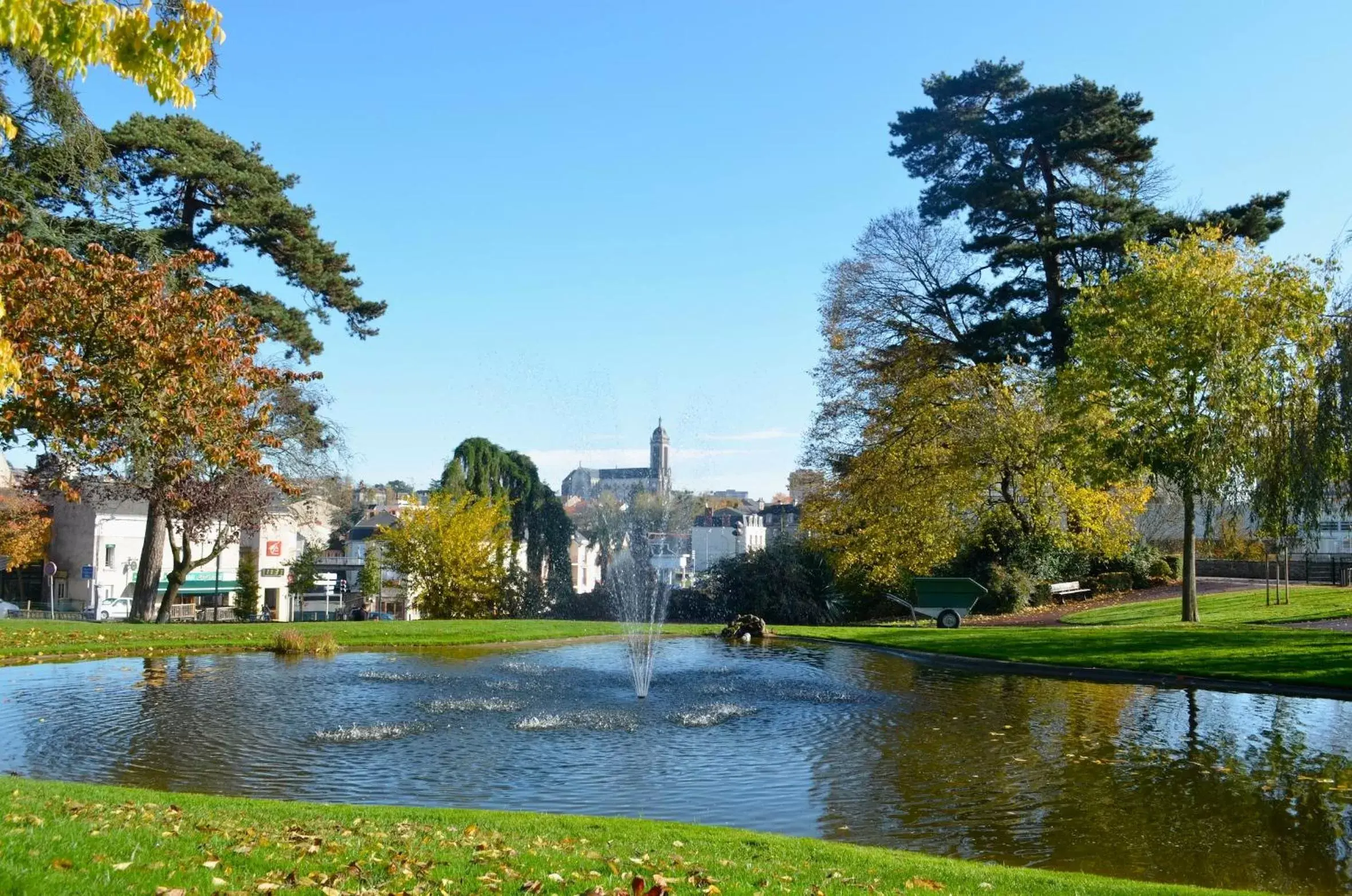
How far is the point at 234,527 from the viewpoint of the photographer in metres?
36.7

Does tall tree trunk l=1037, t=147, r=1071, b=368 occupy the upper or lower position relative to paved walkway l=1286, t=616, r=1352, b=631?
upper

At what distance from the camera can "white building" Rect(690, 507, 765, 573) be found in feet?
364

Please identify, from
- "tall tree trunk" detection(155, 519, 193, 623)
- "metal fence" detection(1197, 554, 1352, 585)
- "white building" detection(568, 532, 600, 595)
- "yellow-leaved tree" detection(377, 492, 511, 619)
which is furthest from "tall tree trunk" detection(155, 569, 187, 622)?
"white building" detection(568, 532, 600, 595)

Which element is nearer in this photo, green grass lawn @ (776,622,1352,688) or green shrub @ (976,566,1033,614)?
green grass lawn @ (776,622,1352,688)

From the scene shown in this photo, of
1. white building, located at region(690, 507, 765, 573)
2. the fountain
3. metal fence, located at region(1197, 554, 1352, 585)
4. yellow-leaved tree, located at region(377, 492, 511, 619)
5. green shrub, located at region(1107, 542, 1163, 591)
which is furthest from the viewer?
white building, located at region(690, 507, 765, 573)

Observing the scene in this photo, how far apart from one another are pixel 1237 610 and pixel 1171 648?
993cm

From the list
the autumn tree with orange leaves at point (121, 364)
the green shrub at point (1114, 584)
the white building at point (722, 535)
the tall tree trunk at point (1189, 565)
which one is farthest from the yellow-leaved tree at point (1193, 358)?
the white building at point (722, 535)

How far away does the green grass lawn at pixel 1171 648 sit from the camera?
693 inches

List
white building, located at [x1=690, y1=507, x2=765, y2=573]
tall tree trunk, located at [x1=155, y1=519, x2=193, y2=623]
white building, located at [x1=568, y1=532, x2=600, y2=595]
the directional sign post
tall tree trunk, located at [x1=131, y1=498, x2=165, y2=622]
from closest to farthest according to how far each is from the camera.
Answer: tall tree trunk, located at [x1=131, y1=498, x2=165, y2=622] → tall tree trunk, located at [x1=155, y1=519, x2=193, y2=623] → the directional sign post → white building, located at [x1=568, y1=532, x2=600, y2=595] → white building, located at [x1=690, y1=507, x2=765, y2=573]

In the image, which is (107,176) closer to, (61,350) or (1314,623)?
(61,350)

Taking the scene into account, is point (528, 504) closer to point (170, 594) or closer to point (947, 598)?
point (170, 594)

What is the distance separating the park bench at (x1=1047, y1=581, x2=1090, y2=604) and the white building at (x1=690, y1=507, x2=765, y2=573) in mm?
57619

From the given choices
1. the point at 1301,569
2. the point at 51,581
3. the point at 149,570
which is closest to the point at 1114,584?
the point at 1301,569

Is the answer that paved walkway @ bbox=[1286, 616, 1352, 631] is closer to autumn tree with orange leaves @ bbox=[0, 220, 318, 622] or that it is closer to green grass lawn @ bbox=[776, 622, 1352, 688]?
green grass lawn @ bbox=[776, 622, 1352, 688]
